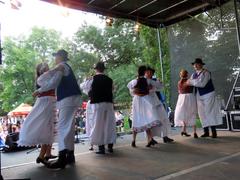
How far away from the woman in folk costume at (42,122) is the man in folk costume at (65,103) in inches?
6.6

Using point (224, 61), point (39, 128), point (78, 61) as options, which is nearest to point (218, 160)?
point (39, 128)

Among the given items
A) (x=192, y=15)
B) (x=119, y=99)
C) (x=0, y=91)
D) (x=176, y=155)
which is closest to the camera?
(x=176, y=155)

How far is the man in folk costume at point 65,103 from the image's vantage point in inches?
171

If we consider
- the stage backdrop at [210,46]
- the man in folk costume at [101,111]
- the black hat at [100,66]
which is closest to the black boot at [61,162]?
the man in folk costume at [101,111]

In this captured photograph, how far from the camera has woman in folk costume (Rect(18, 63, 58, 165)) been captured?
4457 millimetres

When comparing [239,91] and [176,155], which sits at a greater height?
[239,91]

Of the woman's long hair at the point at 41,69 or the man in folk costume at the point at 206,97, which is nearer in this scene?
the woman's long hair at the point at 41,69

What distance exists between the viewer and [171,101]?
10.4 metres

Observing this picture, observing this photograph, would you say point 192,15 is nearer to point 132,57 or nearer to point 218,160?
point 218,160

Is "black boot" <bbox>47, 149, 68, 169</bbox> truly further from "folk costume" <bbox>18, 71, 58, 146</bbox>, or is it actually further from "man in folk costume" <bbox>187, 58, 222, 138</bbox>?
"man in folk costume" <bbox>187, 58, 222, 138</bbox>

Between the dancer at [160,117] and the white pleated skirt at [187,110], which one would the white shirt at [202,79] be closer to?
the white pleated skirt at [187,110]

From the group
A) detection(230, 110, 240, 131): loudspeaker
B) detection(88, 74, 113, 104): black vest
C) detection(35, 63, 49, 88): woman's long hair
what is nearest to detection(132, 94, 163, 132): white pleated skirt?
detection(88, 74, 113, 104): black vest

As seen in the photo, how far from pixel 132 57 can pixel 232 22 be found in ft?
59.2

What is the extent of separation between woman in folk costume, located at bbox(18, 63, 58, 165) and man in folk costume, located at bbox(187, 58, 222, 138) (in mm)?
3346
